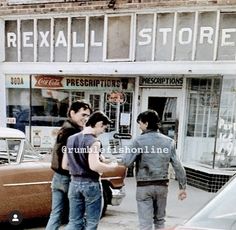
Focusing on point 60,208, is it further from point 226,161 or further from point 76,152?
point 226,161

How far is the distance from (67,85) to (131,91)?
1636 mm

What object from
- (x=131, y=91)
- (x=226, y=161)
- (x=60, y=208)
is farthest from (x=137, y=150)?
(x=131, y=91)

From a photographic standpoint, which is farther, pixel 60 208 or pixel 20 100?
pixel 20 100

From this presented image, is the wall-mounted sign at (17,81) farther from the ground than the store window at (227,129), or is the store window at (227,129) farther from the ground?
the wall-mounted sign at (17,81)

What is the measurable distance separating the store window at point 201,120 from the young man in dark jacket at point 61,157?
4.78 metres

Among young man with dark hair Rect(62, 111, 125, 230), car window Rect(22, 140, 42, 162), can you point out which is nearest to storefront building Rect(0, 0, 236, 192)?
car window Rect(22, 140, 42, 162)

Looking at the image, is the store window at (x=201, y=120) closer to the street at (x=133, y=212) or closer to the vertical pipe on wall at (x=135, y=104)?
the street at (x=133, y=212)

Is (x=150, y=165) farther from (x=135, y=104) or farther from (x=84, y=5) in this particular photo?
(x=84, y=5)

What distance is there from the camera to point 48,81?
32.7ft

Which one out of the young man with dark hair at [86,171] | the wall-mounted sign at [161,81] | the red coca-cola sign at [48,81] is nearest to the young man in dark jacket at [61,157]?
the young man with dark hair at [86,171]

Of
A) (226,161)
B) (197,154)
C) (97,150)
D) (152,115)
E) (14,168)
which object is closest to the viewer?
(97,150)

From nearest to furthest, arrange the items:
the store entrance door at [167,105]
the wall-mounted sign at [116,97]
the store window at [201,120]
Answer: the store window at [201,120] < the store entrance door at [167,105] < the wall-mounted sign at [116,97]

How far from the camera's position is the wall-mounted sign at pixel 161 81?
9.18 metres

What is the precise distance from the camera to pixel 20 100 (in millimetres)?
10156
